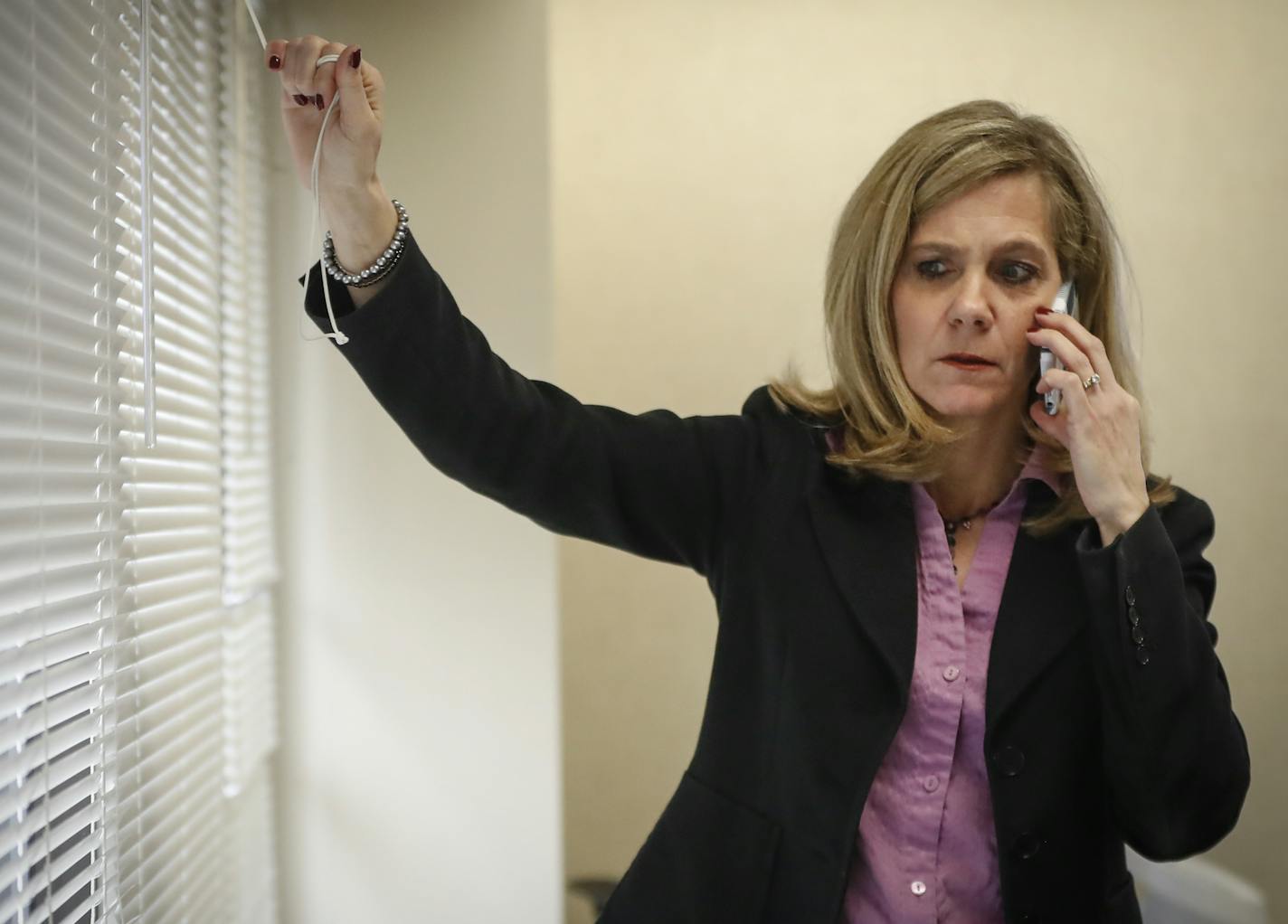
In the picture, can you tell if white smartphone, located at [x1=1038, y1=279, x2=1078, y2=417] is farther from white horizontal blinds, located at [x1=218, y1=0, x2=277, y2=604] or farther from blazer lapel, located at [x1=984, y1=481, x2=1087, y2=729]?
white horizontal blinds, located at [x1=218, y1=0, x2=277, y2=604]

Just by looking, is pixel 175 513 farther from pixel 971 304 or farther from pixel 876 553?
pixel 971 304

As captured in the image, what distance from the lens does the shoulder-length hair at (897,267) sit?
126cm

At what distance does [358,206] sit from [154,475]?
Result: 442mm

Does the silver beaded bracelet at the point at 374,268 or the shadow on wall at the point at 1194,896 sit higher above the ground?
the silver beaded bracelet at the point at 374,268

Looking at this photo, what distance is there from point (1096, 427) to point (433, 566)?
94cm

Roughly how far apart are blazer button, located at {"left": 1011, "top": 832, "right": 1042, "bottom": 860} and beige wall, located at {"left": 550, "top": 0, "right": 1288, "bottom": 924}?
1375 mm

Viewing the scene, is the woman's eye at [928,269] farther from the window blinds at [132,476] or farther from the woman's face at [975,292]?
the window blinds at [132,476]

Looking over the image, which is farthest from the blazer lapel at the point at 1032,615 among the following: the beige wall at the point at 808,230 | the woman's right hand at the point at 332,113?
the beige wall at the point at 808,230

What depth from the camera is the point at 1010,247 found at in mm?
1259

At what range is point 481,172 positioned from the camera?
63.6 inches

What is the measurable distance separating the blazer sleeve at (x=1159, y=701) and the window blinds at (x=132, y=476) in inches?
39.8

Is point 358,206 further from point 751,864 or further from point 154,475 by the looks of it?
point 751,864

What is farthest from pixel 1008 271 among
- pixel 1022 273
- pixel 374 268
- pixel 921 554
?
pixel 374 268

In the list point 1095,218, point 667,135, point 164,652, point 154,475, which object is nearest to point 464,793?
point 164,652
